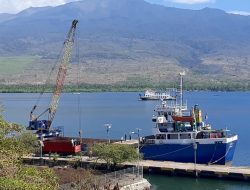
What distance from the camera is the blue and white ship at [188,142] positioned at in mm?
47250

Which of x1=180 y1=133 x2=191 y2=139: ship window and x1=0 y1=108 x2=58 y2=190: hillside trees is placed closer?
x1=0 y1=108 x2=58 y2=190: hillside trees

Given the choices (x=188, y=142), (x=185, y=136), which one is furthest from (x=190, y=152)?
(x=185, y=136)

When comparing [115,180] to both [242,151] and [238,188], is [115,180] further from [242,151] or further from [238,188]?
[242,151]

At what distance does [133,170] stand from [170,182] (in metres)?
4.88

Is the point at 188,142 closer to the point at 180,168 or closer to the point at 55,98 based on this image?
the point at 180,168

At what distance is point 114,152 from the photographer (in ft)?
136

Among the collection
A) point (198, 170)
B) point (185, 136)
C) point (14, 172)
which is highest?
point (14, 172)

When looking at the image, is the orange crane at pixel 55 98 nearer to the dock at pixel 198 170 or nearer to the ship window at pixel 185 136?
the ship window at pixel 185 136

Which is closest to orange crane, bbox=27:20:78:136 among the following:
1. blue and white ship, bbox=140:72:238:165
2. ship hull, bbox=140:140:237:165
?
ship hull, bbox=140:140:237:165

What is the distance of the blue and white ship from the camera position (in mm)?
47250

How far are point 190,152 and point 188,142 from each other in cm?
85

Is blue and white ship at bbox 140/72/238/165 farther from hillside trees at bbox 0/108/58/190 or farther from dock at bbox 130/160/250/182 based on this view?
hillside trees at bbox 0/108/58/190

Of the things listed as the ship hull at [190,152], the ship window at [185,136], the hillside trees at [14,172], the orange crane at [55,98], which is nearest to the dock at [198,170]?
the ship hull at [190,152]

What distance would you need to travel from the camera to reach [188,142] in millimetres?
48000
